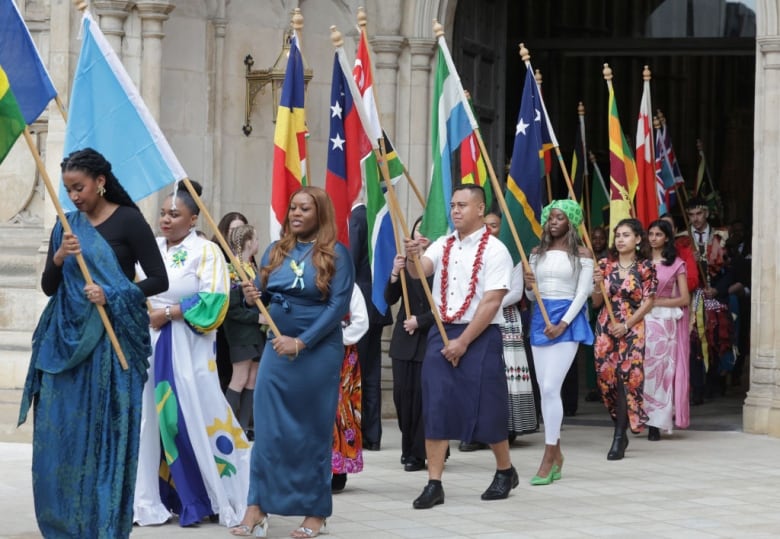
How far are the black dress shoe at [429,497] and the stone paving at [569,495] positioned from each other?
5cm

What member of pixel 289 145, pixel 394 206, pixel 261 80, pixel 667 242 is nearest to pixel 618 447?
pixel 667 242

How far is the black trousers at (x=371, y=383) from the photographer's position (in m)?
12.0

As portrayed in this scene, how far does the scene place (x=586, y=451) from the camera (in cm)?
1217

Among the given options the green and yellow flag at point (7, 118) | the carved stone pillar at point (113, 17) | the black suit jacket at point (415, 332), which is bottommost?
the black suit jacket at point (415, 332)

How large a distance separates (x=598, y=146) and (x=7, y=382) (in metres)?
16.3

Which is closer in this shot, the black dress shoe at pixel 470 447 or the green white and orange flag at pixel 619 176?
the black dress shoe at pixel 470 447

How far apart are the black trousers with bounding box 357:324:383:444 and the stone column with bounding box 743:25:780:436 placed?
3099mm

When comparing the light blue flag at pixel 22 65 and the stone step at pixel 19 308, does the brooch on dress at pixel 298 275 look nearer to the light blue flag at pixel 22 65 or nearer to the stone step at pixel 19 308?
the light blue flag at pixel 22 65

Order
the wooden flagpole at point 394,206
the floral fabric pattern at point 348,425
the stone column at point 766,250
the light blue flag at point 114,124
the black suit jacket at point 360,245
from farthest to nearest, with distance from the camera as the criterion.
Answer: the stone column at point 766,250 < the black suit jacket at point 360,245 < the floral fabric pattern at point 348,425 < the wooden flagpole at point 394,206 < the light blue flag at point 114,124

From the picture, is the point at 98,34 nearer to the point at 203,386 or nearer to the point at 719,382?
the point at 203,386

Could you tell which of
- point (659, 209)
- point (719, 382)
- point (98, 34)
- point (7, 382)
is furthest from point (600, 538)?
point (719, 382)

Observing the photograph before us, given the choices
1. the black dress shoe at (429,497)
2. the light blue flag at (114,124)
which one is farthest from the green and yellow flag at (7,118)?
the black dress shoe at (429,497)

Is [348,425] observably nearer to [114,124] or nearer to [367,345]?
[367,345]

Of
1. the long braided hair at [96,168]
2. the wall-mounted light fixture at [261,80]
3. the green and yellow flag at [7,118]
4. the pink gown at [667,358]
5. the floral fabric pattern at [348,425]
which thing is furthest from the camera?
the wall-mounted light fixture at [261,80]
